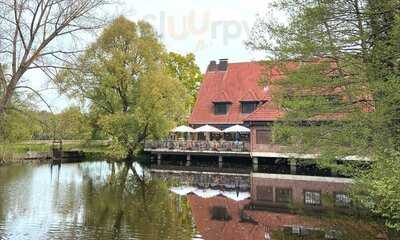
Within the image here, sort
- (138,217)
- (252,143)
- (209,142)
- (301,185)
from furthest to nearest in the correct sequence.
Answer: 1. (209,142)
2. (252,143)
3. (301,185)
4. (138,217)

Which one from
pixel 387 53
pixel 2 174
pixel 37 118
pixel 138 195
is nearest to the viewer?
pixel 37 118

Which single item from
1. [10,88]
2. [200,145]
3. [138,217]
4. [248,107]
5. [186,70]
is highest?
[186,70]

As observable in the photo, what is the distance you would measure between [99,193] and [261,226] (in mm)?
8094

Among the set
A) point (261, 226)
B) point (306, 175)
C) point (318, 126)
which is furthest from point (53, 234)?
point (306, 175)

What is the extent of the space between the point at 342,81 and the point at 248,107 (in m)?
21.9

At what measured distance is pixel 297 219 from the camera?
1358 cm

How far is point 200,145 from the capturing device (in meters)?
30.9

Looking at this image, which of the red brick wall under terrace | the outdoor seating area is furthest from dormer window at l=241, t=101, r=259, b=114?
the red brick wall under terrace

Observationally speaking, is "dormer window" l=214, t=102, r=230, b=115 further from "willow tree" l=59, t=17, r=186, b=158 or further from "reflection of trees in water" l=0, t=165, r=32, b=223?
"reflection of trees in water" l=0, t=165, r=32, b=223

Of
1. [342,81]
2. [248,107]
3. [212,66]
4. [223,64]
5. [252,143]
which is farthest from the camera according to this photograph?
[212,66]

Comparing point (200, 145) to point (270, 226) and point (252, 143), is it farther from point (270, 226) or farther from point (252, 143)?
point (270, 226)

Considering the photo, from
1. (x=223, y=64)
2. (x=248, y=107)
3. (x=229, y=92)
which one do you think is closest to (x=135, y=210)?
(x=248, y=107)

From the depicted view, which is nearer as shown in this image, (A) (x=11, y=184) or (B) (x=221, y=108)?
(A) (x=11, y=184)

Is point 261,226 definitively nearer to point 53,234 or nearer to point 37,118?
point 53,234
